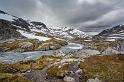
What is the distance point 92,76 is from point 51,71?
278 inches

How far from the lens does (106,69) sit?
3180 centimetres

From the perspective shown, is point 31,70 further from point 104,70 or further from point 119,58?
point 119,58

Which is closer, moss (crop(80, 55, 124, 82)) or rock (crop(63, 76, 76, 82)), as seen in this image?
moss (crop(80, 55, 124, 82))

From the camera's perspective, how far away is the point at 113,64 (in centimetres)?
3416

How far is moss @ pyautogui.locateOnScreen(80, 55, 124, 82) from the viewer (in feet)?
92.2

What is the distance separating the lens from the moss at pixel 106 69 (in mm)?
28109

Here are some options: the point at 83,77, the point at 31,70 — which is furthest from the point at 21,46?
the point at 83,77

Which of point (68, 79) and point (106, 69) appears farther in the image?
point (106, 69)

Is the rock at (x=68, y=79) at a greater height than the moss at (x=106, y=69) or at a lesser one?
lesser

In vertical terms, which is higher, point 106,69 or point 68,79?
point 106,69

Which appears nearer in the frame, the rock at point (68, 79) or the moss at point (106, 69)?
the moss at point (106, 69)

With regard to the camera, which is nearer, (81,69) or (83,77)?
(83,77)

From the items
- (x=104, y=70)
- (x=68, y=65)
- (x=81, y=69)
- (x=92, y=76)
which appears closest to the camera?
(x=92, y=76)

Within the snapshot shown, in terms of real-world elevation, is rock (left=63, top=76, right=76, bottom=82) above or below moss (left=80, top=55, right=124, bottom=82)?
below
